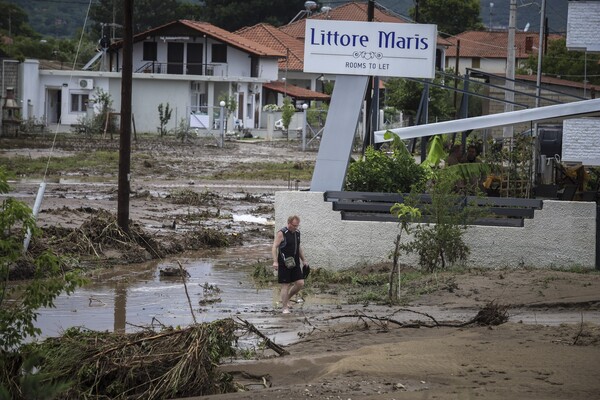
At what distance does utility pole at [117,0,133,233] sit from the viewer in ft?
65.7

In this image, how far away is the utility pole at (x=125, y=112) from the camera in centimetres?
2002

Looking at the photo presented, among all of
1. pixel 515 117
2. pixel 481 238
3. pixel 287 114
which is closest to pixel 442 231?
pixel 481 238

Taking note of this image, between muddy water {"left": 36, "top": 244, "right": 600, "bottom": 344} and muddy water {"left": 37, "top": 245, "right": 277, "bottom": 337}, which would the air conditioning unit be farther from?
muddy water {"left": 36, "top": 244, "right": 600, "bottom": 344}

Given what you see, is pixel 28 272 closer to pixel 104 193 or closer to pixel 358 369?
pixel 358 369

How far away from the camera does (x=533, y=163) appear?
20.6 m

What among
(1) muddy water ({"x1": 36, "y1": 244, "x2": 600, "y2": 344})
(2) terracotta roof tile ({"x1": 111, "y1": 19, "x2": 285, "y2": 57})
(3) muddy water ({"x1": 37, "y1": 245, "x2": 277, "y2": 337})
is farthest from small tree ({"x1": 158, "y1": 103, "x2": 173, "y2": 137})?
(1) muddy water ({"x1": 36, "y1": 244, "x2": 600, "y2": 344})

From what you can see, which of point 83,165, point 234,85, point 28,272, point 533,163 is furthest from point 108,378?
point 234,85

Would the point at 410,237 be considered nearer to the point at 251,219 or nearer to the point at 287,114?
the point at 251,219

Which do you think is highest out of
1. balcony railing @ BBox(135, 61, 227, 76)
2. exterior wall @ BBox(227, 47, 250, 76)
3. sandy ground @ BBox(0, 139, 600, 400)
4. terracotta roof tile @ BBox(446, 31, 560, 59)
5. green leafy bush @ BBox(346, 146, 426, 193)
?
terracotta roof tile @ BBox(446, 31, 560, 59)

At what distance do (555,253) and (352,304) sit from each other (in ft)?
13.6

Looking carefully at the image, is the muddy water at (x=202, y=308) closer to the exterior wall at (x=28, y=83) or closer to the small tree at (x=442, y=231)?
the small tree at (x=442, y=231)

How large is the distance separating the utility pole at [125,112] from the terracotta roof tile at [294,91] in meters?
55.5

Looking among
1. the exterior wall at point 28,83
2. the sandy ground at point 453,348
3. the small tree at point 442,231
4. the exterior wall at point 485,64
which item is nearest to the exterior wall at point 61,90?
the exterior wall at point 28,83

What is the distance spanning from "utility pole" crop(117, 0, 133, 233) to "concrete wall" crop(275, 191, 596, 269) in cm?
372
